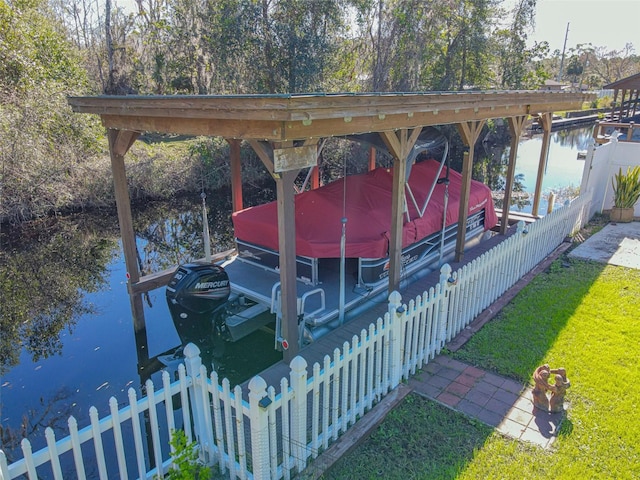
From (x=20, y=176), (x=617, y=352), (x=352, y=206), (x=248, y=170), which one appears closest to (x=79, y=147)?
(x=20, y=176)

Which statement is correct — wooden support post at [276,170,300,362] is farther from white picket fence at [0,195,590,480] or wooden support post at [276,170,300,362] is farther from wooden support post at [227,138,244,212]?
wooden support post at [227,138,244,212]

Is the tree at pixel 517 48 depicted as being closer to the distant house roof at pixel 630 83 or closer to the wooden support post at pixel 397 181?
the distant house roof at pixel 630 83

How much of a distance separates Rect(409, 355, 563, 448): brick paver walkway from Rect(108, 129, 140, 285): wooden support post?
415cm

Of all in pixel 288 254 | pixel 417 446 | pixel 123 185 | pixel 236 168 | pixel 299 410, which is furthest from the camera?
pixel 236 168

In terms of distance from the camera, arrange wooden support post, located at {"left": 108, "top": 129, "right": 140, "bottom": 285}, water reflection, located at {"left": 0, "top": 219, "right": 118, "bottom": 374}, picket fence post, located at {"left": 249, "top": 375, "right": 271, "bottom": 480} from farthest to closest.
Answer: water reflection, located at {"left": 0, "top": 219, "right": 118, "bottom": 374} < wooden support post, located at {"left": 108, "top": 129, "right": 140, "bottom": 285} < picket fence post, located at {"left": 249, "top": 375, "right": 271, "bottom": 480}

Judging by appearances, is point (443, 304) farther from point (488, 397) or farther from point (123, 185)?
point (123, 185)

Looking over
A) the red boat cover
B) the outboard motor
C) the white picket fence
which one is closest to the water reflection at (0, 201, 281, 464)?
the outboard motor

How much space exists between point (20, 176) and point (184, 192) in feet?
17.0

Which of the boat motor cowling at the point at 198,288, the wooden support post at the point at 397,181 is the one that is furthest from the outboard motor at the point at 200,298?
the wooden support post at the point at 397,181

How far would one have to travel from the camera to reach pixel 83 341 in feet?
21.7

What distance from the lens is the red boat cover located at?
5.87 metres

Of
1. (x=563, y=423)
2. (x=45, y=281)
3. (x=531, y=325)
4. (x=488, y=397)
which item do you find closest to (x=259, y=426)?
(x=488, y=397)

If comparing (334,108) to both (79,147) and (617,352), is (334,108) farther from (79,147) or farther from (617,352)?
(79,147)

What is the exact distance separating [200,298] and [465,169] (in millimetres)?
4336
